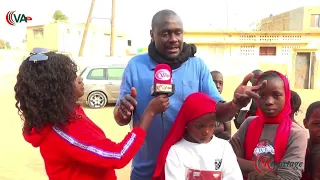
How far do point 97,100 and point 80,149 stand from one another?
10.6 m

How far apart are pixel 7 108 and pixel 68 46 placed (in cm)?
2541

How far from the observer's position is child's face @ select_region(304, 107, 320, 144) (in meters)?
2.12

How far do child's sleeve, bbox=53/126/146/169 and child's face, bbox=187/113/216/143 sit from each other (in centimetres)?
41

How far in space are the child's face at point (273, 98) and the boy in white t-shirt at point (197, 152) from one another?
355mm

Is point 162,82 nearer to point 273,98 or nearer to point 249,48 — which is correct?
point 273,98

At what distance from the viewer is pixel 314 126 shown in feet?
7.02

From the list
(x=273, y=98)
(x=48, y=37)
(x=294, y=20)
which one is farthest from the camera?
(x=48, y=37)

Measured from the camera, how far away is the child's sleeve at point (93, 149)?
1550 millimetres

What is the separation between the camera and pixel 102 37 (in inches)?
1459

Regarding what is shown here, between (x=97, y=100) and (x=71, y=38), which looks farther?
(x=71, y=38)

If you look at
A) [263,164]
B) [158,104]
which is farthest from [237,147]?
[158,104]

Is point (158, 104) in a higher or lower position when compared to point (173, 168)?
higher

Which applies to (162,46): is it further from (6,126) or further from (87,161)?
(6,126)

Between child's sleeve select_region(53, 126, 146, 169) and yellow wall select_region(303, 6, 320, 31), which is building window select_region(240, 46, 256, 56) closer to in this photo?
yellow wall select_region(303, 6, 320, 31)
